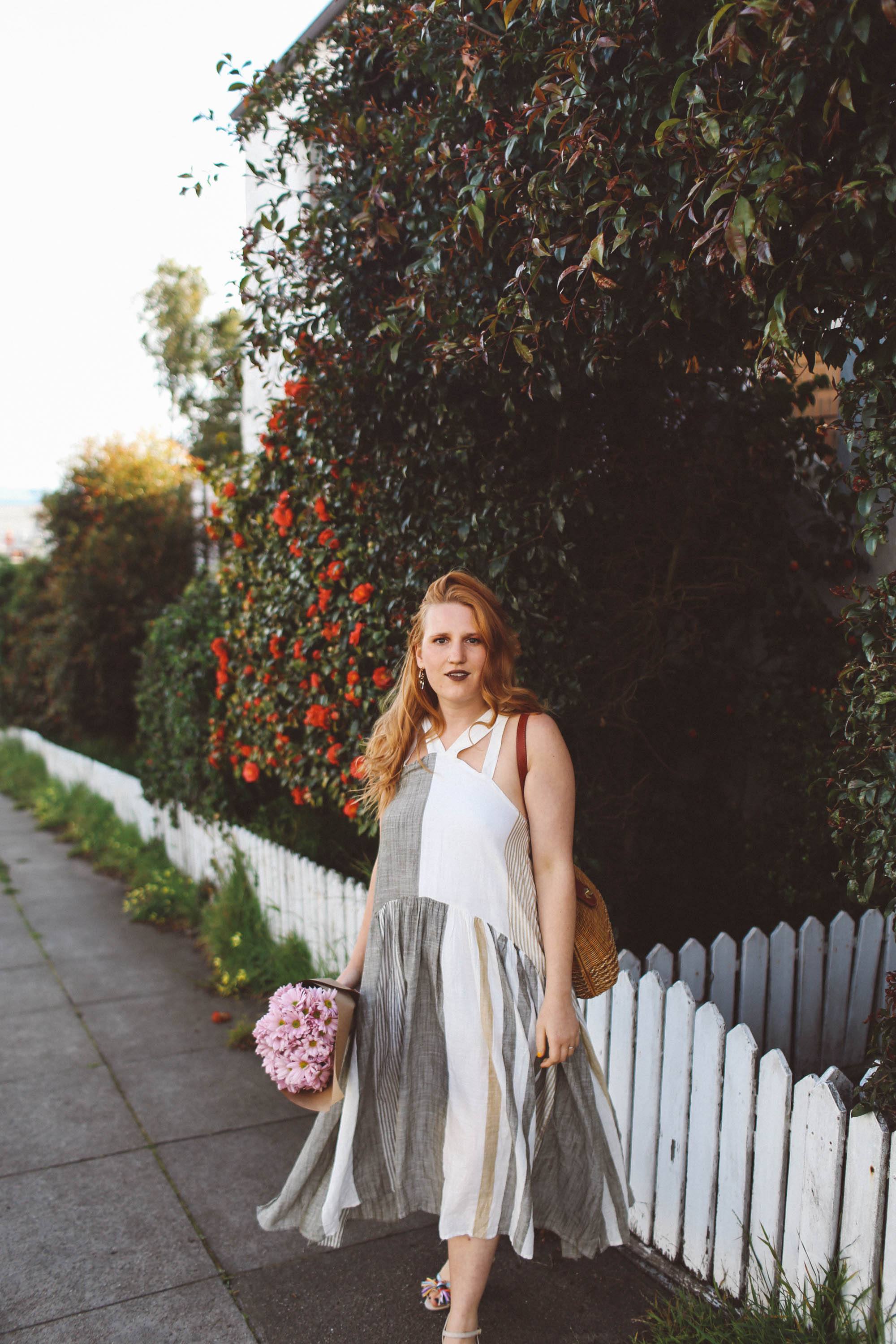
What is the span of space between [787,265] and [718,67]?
443mm

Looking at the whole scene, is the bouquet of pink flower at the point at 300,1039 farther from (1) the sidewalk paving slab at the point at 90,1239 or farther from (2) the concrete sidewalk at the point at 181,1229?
(1) the sidewalk paving slab at the point at 90,1239

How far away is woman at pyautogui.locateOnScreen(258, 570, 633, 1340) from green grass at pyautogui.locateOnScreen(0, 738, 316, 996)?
2.44m

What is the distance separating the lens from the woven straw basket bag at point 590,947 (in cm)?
232

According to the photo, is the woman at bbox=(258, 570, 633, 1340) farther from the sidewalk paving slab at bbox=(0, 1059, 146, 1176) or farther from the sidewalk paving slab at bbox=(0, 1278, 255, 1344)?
the sidewalk paving slab at bbox=(0, 1059, 146, 1176)

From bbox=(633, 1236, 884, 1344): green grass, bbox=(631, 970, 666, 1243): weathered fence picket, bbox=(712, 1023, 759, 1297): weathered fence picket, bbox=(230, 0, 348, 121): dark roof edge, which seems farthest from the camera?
bbox=(230, 0, 348, 121): dark roof edge

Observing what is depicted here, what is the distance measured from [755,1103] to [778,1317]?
1.50 ft

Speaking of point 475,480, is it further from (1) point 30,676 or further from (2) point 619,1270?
(1) point 30,676

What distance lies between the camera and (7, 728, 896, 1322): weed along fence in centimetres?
Result: 223

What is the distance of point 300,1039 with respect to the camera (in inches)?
85.4

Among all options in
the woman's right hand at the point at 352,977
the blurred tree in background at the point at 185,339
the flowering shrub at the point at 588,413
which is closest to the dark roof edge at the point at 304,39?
the flowering shrub at the point at 588,413

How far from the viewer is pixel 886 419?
2.01 metres

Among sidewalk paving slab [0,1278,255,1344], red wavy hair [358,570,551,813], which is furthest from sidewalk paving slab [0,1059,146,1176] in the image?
red wavy hair [358,570,551,813]

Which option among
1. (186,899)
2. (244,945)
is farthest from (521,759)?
(186,899)

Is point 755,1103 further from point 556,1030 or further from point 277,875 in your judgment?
point 277,875
